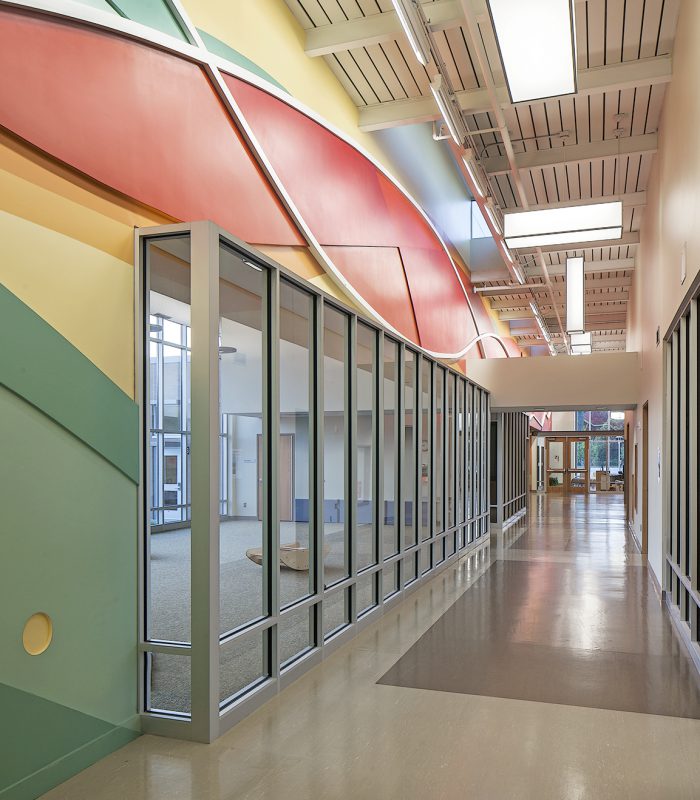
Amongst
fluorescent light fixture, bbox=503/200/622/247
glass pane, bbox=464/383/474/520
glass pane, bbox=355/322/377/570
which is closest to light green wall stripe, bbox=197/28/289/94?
glass pane, bbox=355/322/377/570

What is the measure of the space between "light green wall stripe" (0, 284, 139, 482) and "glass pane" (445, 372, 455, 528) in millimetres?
7708

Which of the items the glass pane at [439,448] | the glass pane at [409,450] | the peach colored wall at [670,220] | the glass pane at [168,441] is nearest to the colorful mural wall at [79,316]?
the glass pane at [168,441]

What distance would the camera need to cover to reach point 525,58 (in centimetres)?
557

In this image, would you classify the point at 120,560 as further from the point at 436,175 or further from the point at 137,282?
the point at 436,175

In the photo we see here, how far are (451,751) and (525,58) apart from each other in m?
4.87

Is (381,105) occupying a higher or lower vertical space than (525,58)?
higher

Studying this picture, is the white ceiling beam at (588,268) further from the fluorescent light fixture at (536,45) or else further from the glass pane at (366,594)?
the fluorescent light fixture at (536,45)

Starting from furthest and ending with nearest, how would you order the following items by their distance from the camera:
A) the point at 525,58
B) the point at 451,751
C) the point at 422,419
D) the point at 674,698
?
1. the point at 422,419
2. the point at 525,58
3. the point at 674,698
4. the point at 451,751

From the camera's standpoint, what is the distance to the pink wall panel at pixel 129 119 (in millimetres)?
3811

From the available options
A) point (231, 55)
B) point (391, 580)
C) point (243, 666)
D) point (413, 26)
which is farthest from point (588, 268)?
point (243, 666)

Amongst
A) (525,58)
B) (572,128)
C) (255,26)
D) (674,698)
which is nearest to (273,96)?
(255,26)

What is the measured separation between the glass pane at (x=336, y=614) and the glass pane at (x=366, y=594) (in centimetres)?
20

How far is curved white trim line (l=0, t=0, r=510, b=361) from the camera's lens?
4195 millimetres

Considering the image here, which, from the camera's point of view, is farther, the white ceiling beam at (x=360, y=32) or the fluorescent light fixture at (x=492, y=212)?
the fluorescent light fixture at (x=492, y=212)
